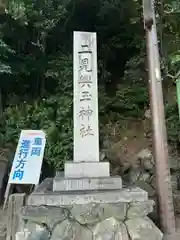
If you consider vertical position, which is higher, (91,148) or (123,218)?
(91,148)

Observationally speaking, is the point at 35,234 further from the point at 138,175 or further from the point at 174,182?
the point at 174,182

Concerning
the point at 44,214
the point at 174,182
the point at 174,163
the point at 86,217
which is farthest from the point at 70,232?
the point at 174,163

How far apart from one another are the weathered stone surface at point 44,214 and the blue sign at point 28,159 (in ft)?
5.29

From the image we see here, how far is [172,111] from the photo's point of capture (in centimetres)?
641

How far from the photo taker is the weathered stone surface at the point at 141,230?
2922 millimetres

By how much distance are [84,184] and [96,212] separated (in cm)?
40

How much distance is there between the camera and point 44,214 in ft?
9.55

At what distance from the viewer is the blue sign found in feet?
15.1

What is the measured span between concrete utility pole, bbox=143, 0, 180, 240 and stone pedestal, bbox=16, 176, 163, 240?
0.66 meters

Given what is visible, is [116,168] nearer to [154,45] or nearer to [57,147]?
[57,147]

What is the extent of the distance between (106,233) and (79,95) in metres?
1.76

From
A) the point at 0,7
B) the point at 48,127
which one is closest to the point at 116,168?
the point at 48,127

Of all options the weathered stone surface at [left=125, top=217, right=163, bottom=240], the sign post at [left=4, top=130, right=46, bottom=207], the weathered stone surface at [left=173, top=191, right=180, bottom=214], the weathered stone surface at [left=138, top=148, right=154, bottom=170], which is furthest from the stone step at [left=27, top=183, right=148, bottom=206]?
the weathered stone surface at [left=138, top=148, right=154, bottom=170]

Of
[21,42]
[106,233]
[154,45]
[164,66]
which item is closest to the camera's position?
[106,233]
